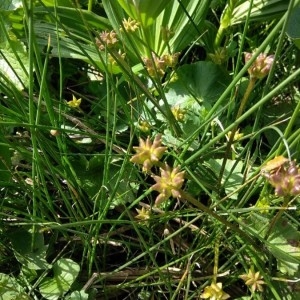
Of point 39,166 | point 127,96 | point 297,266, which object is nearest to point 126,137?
point 127,96

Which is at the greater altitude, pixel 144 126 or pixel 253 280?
pixel 144 126

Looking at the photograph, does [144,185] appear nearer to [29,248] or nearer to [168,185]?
[29,248]

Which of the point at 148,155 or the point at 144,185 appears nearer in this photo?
the point at 148,155

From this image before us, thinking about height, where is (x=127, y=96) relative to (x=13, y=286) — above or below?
above

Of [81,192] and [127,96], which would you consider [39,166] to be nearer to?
[81,192]

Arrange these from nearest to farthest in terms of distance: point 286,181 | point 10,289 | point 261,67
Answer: point 286,181 < point 261,67 < point 10,289

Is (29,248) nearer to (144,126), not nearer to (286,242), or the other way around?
(144,126)

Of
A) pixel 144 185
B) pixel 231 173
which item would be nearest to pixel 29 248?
pixel 144 185

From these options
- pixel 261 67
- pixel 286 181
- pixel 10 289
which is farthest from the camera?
pixel 10 289
